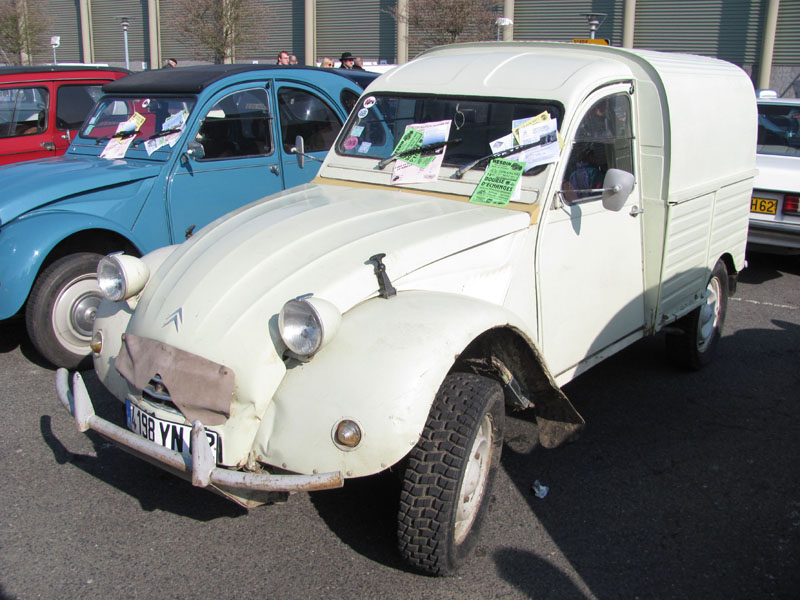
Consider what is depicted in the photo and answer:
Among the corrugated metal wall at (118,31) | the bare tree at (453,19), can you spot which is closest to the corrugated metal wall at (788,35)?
the bare tree at (453,19)

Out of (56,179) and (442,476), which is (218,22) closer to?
(56,179)

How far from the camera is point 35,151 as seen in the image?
719 cm

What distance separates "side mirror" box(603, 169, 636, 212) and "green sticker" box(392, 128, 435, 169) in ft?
2.92

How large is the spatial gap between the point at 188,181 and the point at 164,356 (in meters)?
2.94

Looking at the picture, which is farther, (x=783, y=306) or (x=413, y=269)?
(x=783, y=306)

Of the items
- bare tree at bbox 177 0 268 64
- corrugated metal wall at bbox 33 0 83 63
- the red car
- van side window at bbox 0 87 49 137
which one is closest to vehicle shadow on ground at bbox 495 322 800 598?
the red car

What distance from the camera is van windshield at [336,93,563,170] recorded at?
365 centimetres

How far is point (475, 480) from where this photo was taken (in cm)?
A: 296

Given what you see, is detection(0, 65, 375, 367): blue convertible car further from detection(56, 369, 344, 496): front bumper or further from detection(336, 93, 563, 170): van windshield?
detection(56, 369, 344, 496): front bumper

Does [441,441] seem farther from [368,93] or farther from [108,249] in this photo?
[108,249]

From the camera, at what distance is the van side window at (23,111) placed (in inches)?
280

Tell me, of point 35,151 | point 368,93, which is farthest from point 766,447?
point 35,151

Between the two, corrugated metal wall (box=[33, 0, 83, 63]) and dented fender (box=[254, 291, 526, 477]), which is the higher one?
corrugated metal wall (box=[33, 0, 83, 63])

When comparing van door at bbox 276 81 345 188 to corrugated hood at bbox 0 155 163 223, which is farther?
van door at bbox 276 81 345 188
